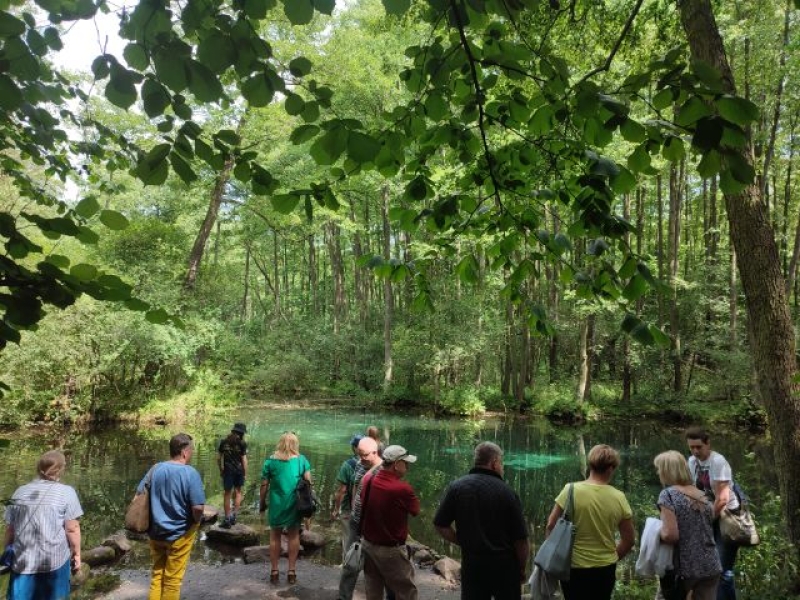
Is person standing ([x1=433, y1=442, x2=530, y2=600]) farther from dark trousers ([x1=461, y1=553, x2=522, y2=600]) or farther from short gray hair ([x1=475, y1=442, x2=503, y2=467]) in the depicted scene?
short gray hair ([x1=475, y1=442, x2=503, y2=467])

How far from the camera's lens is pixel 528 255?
8.92ft

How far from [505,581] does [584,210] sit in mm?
2641

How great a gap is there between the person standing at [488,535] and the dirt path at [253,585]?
274 centimetres

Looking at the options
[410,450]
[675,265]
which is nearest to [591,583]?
[410,450]

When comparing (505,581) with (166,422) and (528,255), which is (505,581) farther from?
(166,422)

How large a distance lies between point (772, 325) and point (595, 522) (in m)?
2.54

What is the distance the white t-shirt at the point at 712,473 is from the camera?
4410 millimetres

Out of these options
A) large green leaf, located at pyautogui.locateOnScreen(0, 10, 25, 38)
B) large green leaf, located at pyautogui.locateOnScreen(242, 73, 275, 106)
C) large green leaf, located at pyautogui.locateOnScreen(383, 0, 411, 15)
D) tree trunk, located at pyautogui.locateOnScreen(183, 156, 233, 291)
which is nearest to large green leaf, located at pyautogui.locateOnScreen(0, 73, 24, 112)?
large green leaf, located at pyautogui.locateOnScreen(0, 10, 25, 38)

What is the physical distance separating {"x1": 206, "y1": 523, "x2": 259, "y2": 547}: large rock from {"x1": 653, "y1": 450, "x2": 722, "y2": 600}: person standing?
226 inches

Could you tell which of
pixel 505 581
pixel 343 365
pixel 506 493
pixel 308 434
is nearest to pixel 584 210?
pixel 506 493

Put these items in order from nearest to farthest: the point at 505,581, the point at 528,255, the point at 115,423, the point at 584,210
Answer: the point at 584,210 → the point at 528,255 → the point at 505,581 → the point at 115,423

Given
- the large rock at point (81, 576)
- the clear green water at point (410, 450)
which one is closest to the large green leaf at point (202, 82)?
the large rock at point (81, 576)

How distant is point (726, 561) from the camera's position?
4520mm

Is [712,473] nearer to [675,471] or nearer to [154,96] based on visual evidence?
[675,471]
